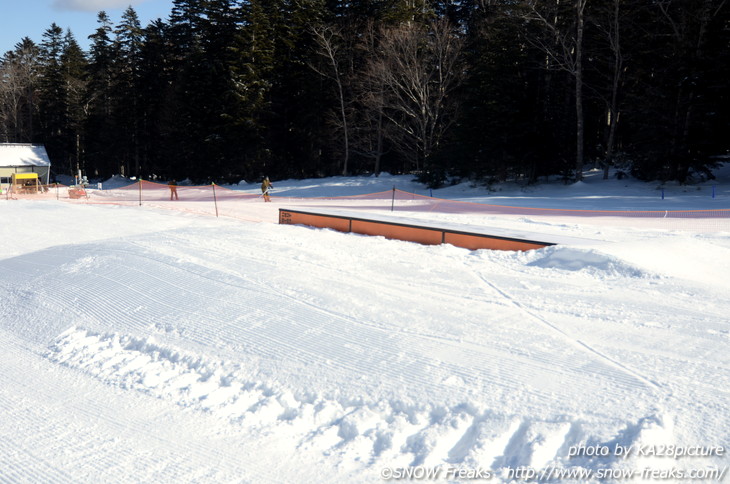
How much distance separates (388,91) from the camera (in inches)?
1307

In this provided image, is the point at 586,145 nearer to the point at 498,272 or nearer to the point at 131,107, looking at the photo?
the point at 498,272

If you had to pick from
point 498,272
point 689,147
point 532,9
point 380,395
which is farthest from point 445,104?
point 380,395

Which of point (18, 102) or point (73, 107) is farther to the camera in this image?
point (18, 102)

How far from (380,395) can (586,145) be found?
30189 mm

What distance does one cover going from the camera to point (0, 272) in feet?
34.1

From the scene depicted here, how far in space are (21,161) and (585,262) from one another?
48.6 meters

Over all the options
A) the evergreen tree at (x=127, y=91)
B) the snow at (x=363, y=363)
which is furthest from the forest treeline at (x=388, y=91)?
the snow at (x=363, y=363)

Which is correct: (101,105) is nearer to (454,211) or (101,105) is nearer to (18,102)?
(18,102)

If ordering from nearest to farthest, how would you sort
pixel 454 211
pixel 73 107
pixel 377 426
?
pixel 377 426, pixel 454 211, pixel 73 107

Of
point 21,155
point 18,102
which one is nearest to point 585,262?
point 21,155

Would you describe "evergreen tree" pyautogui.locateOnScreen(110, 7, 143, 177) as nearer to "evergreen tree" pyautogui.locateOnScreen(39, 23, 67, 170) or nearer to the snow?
"evergreen tree" pyautogui.locateOnScreen(39, 23, 67, 170)

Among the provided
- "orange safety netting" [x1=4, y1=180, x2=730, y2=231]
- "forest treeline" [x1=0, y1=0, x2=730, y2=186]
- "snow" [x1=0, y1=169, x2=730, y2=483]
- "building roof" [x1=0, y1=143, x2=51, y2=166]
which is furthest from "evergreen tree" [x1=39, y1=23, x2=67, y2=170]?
"snow" [x1=0, y1=169, x2=730, y2=483]
